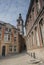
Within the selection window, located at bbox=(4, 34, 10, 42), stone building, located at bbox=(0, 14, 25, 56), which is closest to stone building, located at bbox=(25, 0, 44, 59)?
stone building, located at bbox=(0, 14, 25, 56)

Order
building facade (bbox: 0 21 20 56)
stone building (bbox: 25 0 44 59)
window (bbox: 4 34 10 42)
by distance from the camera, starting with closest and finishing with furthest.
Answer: stone building (bbox: 25 0 44 59) → building facade (bbox: 0 21 20 56) → window (bbox: 4 34 10 42)

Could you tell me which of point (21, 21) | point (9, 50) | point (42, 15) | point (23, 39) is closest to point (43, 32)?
point (42, 15)

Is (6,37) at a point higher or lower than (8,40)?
higher

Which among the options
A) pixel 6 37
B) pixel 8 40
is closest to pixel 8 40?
pixel 8 40

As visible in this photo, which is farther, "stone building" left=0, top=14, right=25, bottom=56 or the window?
the window

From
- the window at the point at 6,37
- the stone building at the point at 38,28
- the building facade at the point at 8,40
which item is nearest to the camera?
the stone building at the point at 38,28

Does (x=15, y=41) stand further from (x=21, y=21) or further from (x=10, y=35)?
(x=21, y=21)

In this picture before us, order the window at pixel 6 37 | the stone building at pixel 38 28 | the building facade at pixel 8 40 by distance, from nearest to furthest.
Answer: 1. the stone building at pixel 38 28
2. the building facade at pixel 8 40
3. the window at pixel 6 37

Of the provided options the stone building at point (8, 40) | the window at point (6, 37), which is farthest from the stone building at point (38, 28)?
the window at point (6, 37)

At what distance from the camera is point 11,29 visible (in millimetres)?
28172

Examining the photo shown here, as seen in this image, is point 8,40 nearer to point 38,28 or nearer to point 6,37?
point 6,37

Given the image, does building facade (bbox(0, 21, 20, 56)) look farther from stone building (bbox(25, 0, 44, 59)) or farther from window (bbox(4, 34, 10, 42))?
stone building (bbox(25, 0, 44, 59))

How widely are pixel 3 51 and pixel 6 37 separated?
3830 mm

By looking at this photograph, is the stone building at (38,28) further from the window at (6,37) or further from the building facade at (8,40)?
the window at (6,37)
